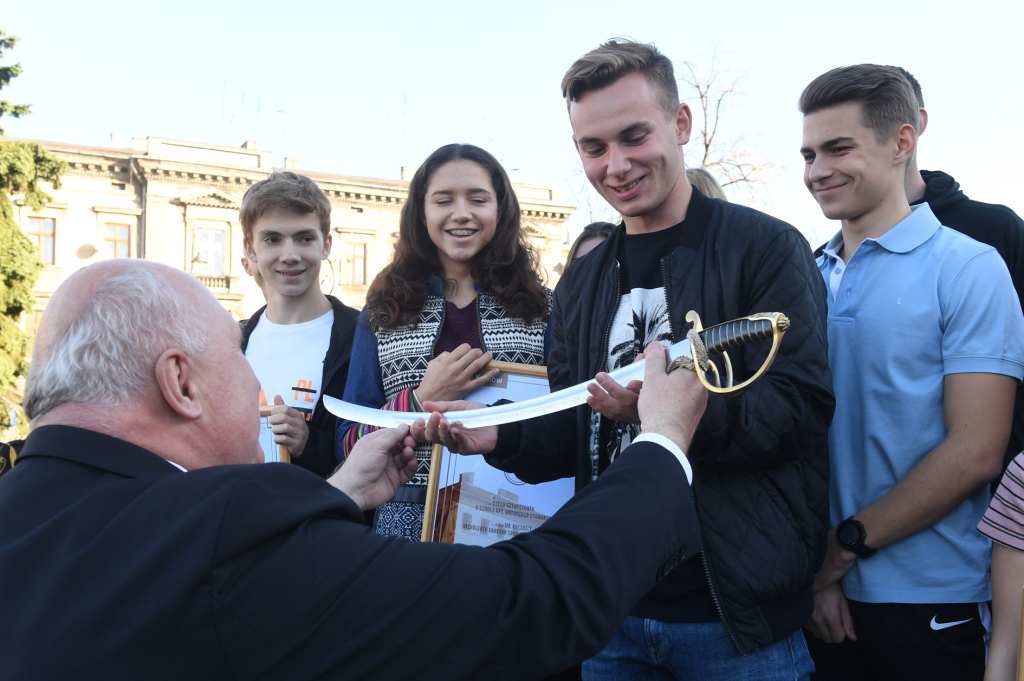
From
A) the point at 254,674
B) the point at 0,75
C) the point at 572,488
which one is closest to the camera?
the point at 254,674

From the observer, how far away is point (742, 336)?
1.76 m

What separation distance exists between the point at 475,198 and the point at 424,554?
7.56ft

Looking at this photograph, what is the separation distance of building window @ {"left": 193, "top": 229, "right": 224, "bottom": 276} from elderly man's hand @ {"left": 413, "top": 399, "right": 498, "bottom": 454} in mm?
33313

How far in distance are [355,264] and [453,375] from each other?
113 feet

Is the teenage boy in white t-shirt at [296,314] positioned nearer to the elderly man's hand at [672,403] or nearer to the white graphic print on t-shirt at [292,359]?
the white graphic print on t-shirt at [292,359]

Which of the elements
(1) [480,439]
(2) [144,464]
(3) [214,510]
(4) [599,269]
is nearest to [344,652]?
(3) [214,510]

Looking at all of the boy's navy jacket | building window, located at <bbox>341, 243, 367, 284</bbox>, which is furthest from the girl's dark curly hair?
building window, located at <bbox>341, 243, 367, 284</bbox>

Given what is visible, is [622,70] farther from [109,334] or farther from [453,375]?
[109,334]

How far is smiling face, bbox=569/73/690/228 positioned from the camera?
8.35 ft

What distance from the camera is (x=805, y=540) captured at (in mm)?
2154

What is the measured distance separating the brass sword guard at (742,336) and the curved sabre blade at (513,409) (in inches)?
2.8

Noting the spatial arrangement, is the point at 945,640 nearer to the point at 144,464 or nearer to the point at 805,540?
the point at 805,540

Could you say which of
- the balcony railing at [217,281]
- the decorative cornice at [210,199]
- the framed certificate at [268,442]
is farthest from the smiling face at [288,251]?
the decorative cornice at [210,199]

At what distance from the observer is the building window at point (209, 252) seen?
33.1 meters
